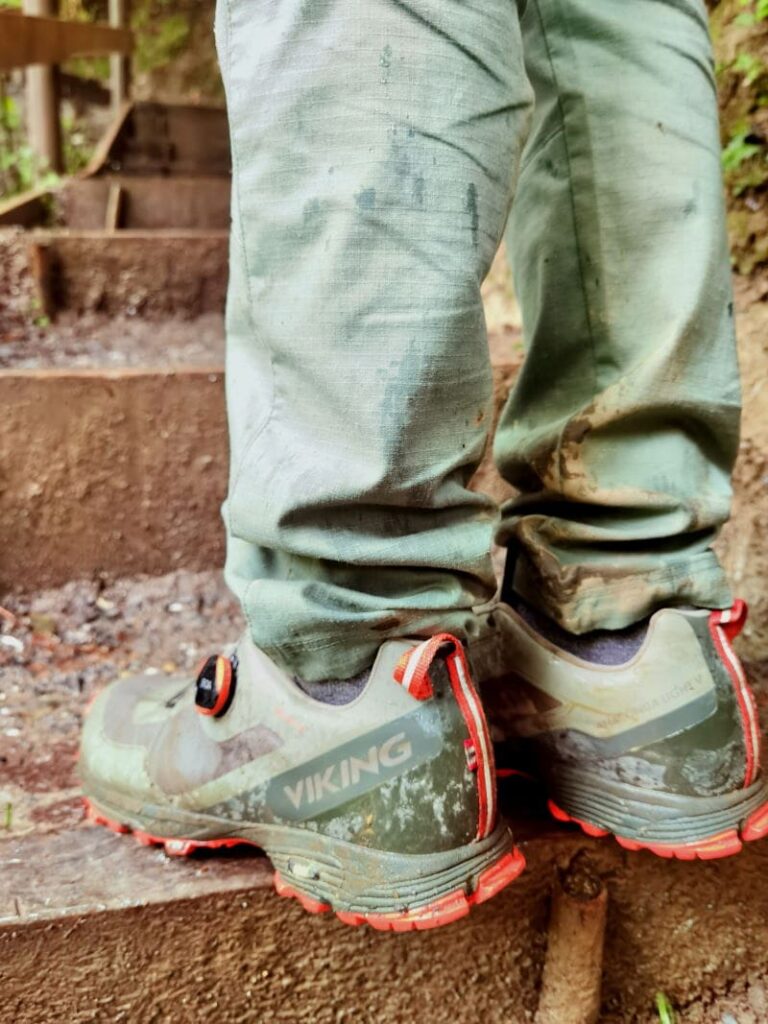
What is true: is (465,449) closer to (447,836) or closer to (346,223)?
(346,223)

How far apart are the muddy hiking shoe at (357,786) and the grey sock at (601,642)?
0.55 ft

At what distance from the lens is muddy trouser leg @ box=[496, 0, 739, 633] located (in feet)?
2.76

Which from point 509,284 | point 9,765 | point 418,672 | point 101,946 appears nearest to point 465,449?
point 418,672

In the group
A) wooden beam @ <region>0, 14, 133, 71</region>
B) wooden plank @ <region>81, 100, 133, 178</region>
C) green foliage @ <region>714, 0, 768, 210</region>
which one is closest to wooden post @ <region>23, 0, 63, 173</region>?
wooden plank @ <region>81, 100, 133, 178</region>

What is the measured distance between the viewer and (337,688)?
31.1 inches

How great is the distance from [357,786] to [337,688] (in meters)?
0.09

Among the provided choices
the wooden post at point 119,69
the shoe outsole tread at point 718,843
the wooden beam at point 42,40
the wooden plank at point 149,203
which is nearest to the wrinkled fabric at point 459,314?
the shoe outsole tread at point 718,843

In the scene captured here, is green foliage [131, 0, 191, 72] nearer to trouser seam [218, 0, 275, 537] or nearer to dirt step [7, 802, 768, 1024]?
trouser seam [218, 0, 275, 537]

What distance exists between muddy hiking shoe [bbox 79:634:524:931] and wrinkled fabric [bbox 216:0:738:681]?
0.05m

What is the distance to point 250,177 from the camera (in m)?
0.66

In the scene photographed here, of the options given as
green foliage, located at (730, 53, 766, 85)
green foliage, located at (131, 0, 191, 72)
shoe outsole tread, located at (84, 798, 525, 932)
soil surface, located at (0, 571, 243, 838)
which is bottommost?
soil surface, located at (0, 571, 243, 838)

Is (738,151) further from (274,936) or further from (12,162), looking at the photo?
(12,162)

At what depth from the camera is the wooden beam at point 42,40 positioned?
2.06 m

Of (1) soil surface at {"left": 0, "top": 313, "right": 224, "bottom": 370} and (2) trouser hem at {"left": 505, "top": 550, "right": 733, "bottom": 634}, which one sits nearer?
(2) trouser hem at {"left": 505, "top": 550, "right": 733, "bottom": 634}
